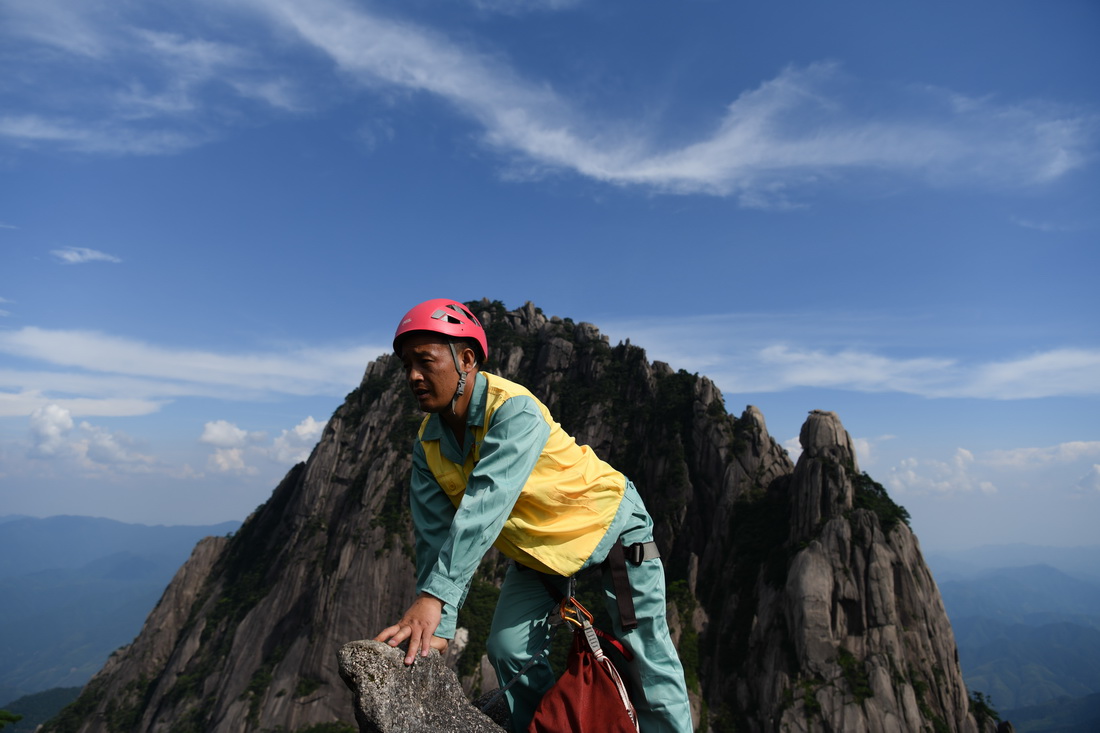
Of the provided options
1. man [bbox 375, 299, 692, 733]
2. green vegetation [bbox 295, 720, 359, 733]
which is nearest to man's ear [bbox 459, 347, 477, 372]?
man [bbox 375, 299, 692, 733]

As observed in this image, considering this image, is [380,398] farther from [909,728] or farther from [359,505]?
[909,728]

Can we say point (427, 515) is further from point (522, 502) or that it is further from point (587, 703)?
point (587, 703)

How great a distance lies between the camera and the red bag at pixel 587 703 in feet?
10.7

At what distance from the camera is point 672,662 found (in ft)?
13.1

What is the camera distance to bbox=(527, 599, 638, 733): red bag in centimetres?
326

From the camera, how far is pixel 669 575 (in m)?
53.1

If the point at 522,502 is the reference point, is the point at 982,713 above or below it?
below

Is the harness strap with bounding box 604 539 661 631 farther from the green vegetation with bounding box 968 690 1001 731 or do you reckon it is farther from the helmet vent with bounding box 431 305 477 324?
the green vegetation with bounding box 968 690 1001 731

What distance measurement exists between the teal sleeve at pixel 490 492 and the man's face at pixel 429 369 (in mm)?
343

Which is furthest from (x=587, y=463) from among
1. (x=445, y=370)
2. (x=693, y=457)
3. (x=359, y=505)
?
(x=359, y=505)

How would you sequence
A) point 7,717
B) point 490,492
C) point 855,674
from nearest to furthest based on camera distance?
point 490,492, point 7,717, point 855,674

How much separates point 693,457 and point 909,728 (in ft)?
82.4

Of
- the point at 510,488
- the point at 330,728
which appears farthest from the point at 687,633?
the point at 510,488

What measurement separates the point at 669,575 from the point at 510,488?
53425 millimetres
